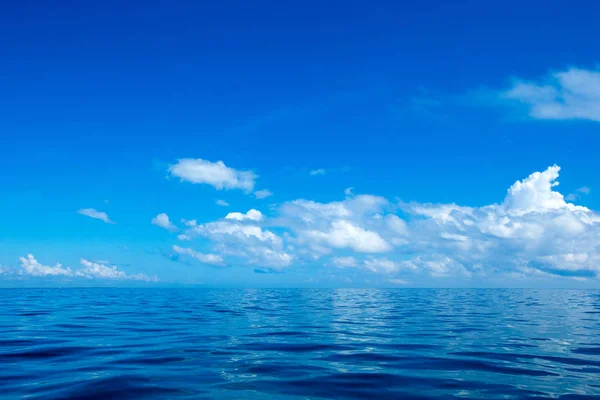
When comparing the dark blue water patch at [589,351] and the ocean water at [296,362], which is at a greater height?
the dark blue water patch at [589,351]

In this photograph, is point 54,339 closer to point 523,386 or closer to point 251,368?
point 251,368

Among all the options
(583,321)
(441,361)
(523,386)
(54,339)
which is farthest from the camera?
(583,321)

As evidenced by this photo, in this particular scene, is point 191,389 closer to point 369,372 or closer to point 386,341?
point 369,372

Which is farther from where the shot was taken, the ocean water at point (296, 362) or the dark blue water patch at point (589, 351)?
the dark blue water patch at point (589, 351)

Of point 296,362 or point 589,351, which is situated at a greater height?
point 589,351

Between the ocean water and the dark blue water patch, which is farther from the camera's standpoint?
the dark blue water patch

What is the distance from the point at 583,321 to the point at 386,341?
69.5 feet

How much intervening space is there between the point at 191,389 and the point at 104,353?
8106mm

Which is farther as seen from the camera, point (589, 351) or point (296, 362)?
point (589, 351)

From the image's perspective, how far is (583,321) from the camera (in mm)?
33625

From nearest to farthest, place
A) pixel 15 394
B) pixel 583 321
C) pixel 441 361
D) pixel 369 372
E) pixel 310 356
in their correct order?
pixel 15 394 → pixel 369 372 → pixel 441 361 → pixel 310 356 → pixel 583 321

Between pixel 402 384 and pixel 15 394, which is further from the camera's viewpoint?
pixel 402 384

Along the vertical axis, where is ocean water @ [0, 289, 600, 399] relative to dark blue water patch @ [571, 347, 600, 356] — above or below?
below

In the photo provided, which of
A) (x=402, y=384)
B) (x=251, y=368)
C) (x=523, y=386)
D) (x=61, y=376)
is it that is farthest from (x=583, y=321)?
(x=61, y=376)
